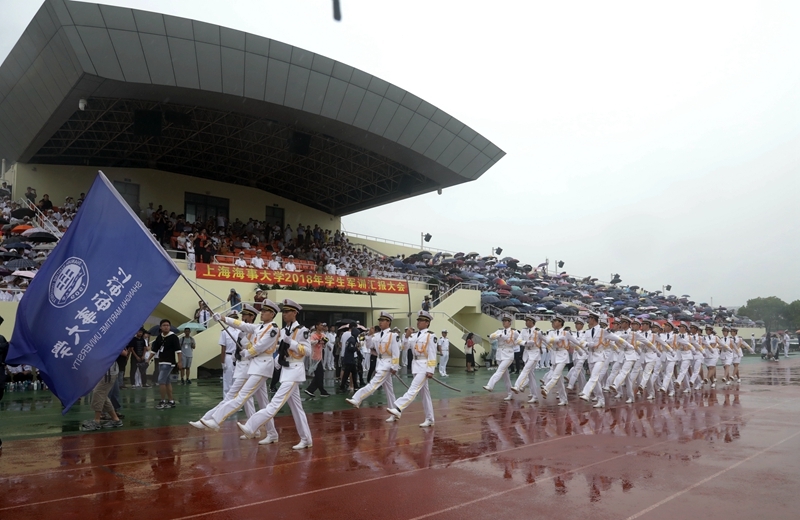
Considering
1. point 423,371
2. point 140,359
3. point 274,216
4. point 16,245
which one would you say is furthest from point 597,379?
point 274,216

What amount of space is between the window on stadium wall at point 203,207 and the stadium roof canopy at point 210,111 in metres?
1.14

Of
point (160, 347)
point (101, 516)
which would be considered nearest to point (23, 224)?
point (160, 347)

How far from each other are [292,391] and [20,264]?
12.3 m

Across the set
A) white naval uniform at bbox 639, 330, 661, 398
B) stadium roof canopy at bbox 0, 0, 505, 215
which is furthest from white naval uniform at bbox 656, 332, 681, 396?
stadium roof canopy at bbox 0, 0, 505, 215

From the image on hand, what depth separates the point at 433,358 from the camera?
936 centimetres

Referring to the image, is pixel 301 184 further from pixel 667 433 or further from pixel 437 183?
pixel 667 433

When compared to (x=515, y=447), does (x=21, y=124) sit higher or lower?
higher

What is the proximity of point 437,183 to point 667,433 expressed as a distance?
2077cm

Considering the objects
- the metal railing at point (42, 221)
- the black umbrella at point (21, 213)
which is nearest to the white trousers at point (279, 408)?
the metal railing at point (42, 221)

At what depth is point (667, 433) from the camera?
8.88 meters

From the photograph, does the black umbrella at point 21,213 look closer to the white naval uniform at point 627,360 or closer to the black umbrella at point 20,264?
the black umbrella at point 20,264

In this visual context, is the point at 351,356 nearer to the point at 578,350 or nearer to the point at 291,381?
the point at 578,350

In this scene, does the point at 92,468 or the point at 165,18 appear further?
the point at 165,18

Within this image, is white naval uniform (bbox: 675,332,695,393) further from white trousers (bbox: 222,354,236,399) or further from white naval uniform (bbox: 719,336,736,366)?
white trousers (bbox: 222,354,236,399)
